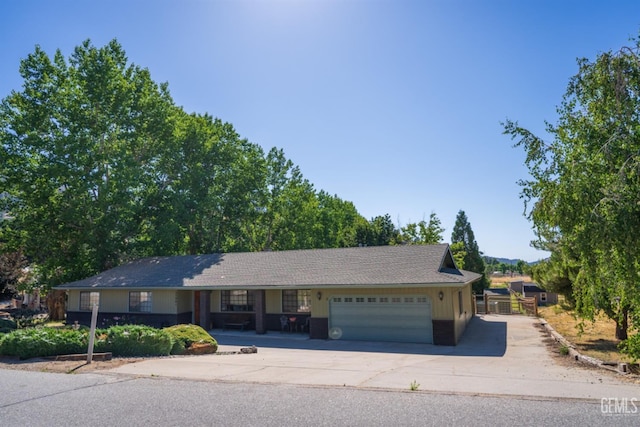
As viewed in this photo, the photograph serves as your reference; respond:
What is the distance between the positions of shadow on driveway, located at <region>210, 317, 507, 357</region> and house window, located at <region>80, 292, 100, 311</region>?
764 cm

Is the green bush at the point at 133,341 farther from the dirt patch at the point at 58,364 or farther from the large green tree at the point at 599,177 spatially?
the large green tree at the point at 599,177

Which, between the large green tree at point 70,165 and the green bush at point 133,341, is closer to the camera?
the green bush at point 133,341

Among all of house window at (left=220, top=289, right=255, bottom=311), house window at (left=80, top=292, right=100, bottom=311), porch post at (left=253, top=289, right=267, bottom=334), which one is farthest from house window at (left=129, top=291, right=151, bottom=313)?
porch post at (left=253, top=289, right=267, bottom=334)

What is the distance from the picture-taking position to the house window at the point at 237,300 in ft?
73.3

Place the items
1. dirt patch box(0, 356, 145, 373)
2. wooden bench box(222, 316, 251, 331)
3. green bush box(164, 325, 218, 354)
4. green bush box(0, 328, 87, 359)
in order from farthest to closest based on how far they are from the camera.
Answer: wooden bench box(222, 316, 251, 331)
green bush box(164, 325, 218, 354)
green bush box(0, 328, 87, 359)
dirt patch box(0, 356, 145, 373)

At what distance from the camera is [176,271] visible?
79.4 ft

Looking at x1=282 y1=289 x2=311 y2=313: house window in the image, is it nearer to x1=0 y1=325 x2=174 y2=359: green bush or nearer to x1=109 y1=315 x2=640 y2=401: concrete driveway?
x1=109 y1=315 x2=640 y2=401: concrete driveway

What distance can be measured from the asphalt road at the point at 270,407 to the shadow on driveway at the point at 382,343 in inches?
304

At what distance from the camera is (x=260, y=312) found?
21.0m

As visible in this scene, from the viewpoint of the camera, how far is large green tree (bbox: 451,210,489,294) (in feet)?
162

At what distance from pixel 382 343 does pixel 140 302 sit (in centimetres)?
1328

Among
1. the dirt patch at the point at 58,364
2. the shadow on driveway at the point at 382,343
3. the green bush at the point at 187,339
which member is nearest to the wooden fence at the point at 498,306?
the shadow on driveway at the point at 382,343

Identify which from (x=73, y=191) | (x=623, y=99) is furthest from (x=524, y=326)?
(x=73, y=191)

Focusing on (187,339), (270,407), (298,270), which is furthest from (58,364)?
(298,270)
